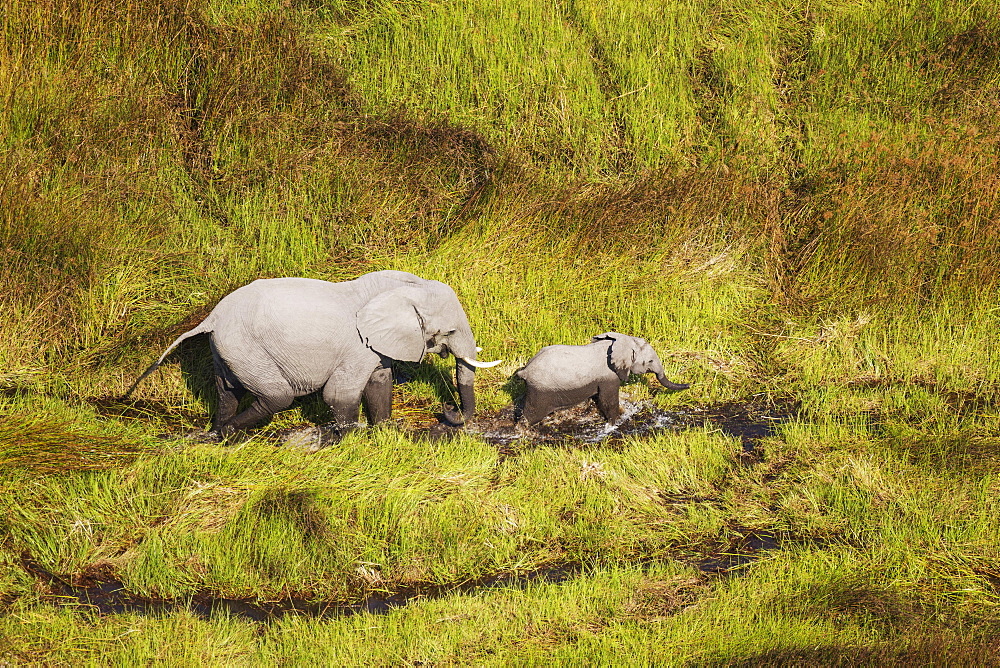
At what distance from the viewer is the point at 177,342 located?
664 centimetres

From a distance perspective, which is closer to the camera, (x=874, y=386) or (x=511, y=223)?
(x=874, y=386)

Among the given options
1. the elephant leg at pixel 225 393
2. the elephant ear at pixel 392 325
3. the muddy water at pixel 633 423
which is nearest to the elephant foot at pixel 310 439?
the elephant leg at pixel 225 393

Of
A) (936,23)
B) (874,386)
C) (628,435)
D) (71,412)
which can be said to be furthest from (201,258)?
(936,23)

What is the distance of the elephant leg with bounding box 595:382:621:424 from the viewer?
23.9 feet

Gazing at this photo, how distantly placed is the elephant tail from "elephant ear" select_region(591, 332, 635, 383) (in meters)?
2.82

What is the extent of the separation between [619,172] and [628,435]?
338cm

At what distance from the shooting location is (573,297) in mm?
8516

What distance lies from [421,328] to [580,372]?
4.01ft

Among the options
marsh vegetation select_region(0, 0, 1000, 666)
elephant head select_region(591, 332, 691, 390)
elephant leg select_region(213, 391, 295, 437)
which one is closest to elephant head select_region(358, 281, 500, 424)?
marsh vegetation select_region(0, 0, 1000, 666)

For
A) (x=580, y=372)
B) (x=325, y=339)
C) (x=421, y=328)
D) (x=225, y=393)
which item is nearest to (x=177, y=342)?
(x=225, y=393)

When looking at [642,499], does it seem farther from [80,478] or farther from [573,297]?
[80,478]

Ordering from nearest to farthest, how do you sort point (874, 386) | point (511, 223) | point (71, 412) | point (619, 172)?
point (71, 412) < point (874, 386) < point (511, 223) < point (619, 172)

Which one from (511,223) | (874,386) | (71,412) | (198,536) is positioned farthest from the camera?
(511,223)

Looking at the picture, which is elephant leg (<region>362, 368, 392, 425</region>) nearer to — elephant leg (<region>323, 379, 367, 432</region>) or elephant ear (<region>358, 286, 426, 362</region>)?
elephant leg (<region>323, 379, 367, 432</region>)
